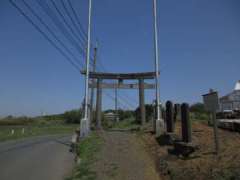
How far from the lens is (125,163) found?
22.6ft

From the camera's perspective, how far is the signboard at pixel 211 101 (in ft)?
21.3

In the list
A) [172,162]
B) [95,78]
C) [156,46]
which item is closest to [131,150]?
[172,162]

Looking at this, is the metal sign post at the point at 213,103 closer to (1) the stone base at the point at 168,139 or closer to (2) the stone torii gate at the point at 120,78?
A: (1) the stone base at the point at 168,139

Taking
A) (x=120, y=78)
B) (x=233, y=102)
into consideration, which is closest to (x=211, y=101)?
(x=120, y=78)

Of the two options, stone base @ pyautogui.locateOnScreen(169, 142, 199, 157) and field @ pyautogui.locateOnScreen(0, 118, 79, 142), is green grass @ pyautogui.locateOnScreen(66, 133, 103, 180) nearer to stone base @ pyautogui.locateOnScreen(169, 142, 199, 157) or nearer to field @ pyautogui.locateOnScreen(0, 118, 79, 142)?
stone base @ pyautogui.locateOnScreen(169, 142, 199, 157)

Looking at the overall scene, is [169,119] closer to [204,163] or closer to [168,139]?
[168,139]

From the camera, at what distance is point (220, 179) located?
4316mm

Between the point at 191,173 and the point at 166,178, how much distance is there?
2.39 ft

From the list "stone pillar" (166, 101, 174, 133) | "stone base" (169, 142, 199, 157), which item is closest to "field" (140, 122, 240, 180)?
"stone base" (169, 142, 199, 157)

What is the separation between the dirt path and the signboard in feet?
7.88

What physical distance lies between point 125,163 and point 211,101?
3.23m

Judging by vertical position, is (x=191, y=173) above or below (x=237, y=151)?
below

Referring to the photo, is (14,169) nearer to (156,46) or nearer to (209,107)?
(209,107)

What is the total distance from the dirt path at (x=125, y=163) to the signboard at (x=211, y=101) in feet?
7.88
